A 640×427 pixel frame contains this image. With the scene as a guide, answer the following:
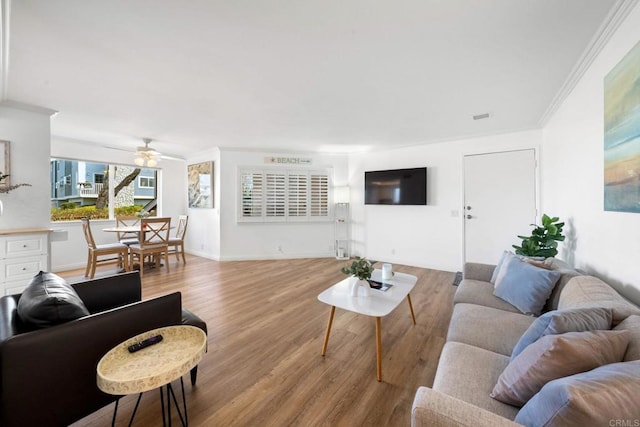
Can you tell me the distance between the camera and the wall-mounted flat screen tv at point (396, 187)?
460cm

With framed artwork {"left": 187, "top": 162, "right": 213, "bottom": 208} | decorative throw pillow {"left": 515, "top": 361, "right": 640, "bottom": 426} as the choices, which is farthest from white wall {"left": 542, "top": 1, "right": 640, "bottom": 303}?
→ framed artwork {"left": 187, "top": 162, "right": 213, "bottom": 208}

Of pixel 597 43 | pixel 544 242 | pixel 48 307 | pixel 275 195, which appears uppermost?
pixel 597 43

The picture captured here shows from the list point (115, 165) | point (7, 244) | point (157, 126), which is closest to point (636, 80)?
point (157, 126)

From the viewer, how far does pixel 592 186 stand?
6.76ft

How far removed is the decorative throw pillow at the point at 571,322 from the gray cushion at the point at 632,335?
47 millimetres

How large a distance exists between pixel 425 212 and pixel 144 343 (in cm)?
452

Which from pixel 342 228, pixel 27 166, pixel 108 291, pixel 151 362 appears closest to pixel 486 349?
pixel 151 362

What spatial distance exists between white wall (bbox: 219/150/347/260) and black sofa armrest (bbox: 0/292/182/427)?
4037mm

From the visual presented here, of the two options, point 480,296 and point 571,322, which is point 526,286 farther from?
point 571,322

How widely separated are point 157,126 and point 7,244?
218 centimetres

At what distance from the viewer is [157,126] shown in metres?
3.77

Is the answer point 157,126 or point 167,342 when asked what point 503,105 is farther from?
point 157,126

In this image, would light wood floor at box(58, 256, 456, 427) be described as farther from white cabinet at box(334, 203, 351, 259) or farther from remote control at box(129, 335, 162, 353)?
white cabinet at box(334, 203, 351, 259)

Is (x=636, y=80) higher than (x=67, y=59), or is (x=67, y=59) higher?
(x=67, y=59)
